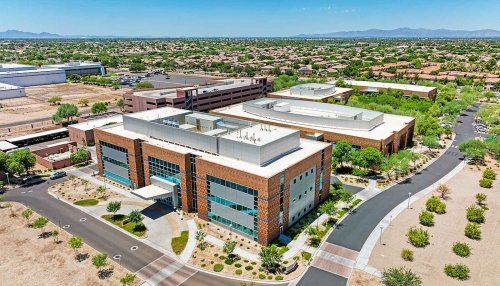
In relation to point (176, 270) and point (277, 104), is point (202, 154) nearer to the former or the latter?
point (176, 270)

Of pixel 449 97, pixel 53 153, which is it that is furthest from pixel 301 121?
pixel 449 97

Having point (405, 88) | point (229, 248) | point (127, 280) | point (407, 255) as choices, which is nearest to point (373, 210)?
point (407, 255)

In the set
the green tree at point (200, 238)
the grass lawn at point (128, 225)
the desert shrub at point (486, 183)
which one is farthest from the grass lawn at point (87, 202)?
the desert shrub at point (486, 183)

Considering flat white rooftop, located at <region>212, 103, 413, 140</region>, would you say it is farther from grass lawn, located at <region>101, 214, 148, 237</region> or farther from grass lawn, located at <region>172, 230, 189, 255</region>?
grass lawn, located at <region>101, 214, 148, 237</region>

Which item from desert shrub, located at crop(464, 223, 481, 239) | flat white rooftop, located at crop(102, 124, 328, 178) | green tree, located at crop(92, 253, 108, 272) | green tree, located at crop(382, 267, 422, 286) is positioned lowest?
desert shrub, located at crop(464, 223, 481, 239)

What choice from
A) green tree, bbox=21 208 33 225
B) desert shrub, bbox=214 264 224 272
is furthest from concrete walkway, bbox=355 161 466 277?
green tree, bbox=21 208 33 225

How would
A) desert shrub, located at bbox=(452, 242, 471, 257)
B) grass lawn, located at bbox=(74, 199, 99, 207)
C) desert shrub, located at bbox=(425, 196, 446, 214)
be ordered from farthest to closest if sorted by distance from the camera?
grass lawn, located at bbox=(74, 199, 99, 207) < desert shrub, located at bbox=(425, 196, 446, 214) < desert shrub, located at bbox=(452, 242, 471, 257)
